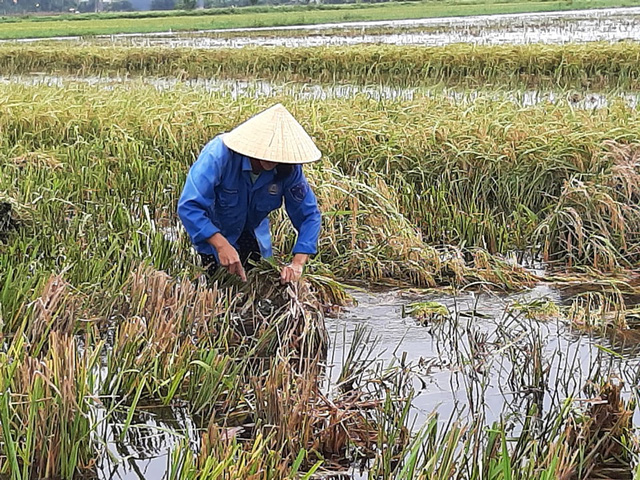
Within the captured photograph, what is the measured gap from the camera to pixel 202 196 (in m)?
3.13

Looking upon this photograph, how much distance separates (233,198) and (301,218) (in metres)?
0.30

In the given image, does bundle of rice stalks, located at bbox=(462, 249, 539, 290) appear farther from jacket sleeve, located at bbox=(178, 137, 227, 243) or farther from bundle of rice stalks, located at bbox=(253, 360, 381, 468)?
bundle of rice stalks, located at bbox=(253, 360, 381, 468)

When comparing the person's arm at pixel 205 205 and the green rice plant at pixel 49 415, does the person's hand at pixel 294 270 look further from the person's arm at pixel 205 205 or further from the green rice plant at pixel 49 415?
the green rice plant at pixel 49 415

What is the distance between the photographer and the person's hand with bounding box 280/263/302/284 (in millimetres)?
3244

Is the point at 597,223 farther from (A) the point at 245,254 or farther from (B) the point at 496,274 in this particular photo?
(A) the point at 245,254

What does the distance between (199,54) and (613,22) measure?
1373cm

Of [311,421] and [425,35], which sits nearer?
[311,421]

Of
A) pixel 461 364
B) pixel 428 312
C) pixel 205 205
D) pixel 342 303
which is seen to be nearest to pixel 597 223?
pixel 428 312

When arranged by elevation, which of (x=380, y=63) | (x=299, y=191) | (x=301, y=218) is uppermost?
(x=380, y=63)

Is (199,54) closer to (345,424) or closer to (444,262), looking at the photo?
(444,262)

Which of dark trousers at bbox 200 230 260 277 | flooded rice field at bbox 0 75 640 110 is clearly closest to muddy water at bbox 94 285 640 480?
dark trousers at bbox 200 230 260 277

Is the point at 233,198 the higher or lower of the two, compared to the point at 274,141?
lower

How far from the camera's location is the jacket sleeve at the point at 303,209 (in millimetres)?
3238

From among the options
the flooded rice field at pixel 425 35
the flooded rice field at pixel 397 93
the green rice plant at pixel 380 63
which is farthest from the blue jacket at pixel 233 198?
the flooded rice field at pixel 425 35
